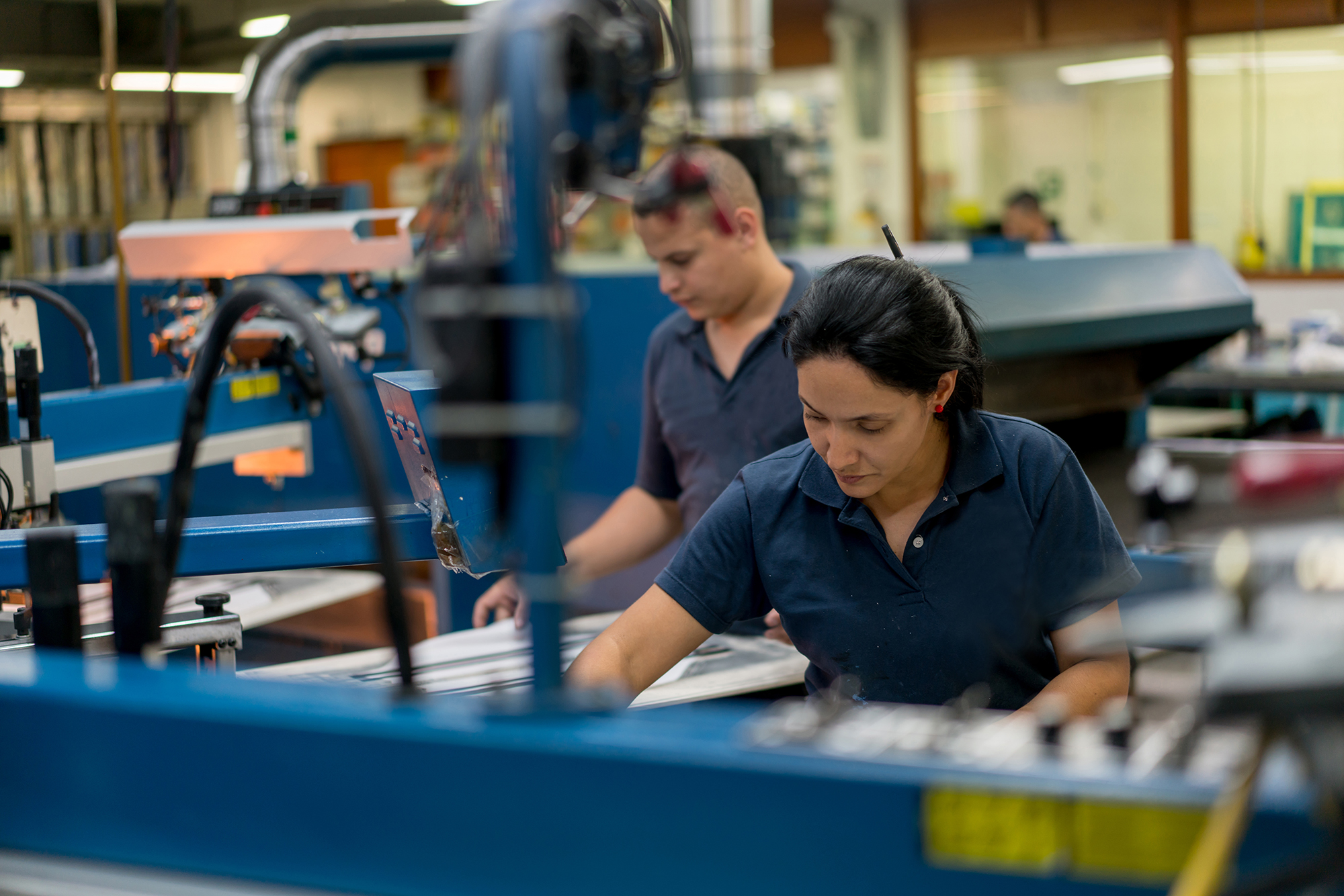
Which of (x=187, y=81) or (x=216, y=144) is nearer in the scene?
(x=187, y=81)

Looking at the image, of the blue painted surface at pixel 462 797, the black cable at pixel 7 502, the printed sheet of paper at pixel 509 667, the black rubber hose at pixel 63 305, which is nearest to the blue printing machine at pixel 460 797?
the blue painted surface at pixel 462 797

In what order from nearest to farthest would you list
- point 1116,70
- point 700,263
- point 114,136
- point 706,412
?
point 700,263 < point 706,412 < point 114,136 < point 1116,70

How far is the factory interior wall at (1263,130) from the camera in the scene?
270 inches

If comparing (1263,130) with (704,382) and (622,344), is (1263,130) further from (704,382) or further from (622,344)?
(704,382)

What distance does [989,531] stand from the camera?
1375 mm

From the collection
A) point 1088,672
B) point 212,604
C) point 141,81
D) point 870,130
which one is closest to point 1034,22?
point 870,130

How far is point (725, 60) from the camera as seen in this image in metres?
3.60

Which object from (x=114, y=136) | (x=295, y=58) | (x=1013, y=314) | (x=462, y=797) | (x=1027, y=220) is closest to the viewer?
(x=462, y=797)

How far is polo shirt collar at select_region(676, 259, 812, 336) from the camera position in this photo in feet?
6.88

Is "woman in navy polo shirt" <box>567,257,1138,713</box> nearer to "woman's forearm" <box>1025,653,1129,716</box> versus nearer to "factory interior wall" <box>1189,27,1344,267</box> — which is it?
"woman's forearm" <box>1025,653,1129,716</box>

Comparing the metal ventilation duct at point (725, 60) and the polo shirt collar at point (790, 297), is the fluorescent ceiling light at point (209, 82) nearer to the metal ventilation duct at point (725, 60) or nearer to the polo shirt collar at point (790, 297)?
the metal ventilation duct at point (725, 60)

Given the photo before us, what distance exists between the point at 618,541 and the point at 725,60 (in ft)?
6.42

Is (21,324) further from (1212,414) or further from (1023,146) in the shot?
(1023,146)

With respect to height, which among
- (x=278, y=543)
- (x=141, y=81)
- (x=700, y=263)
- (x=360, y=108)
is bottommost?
(x=278, y=543)
